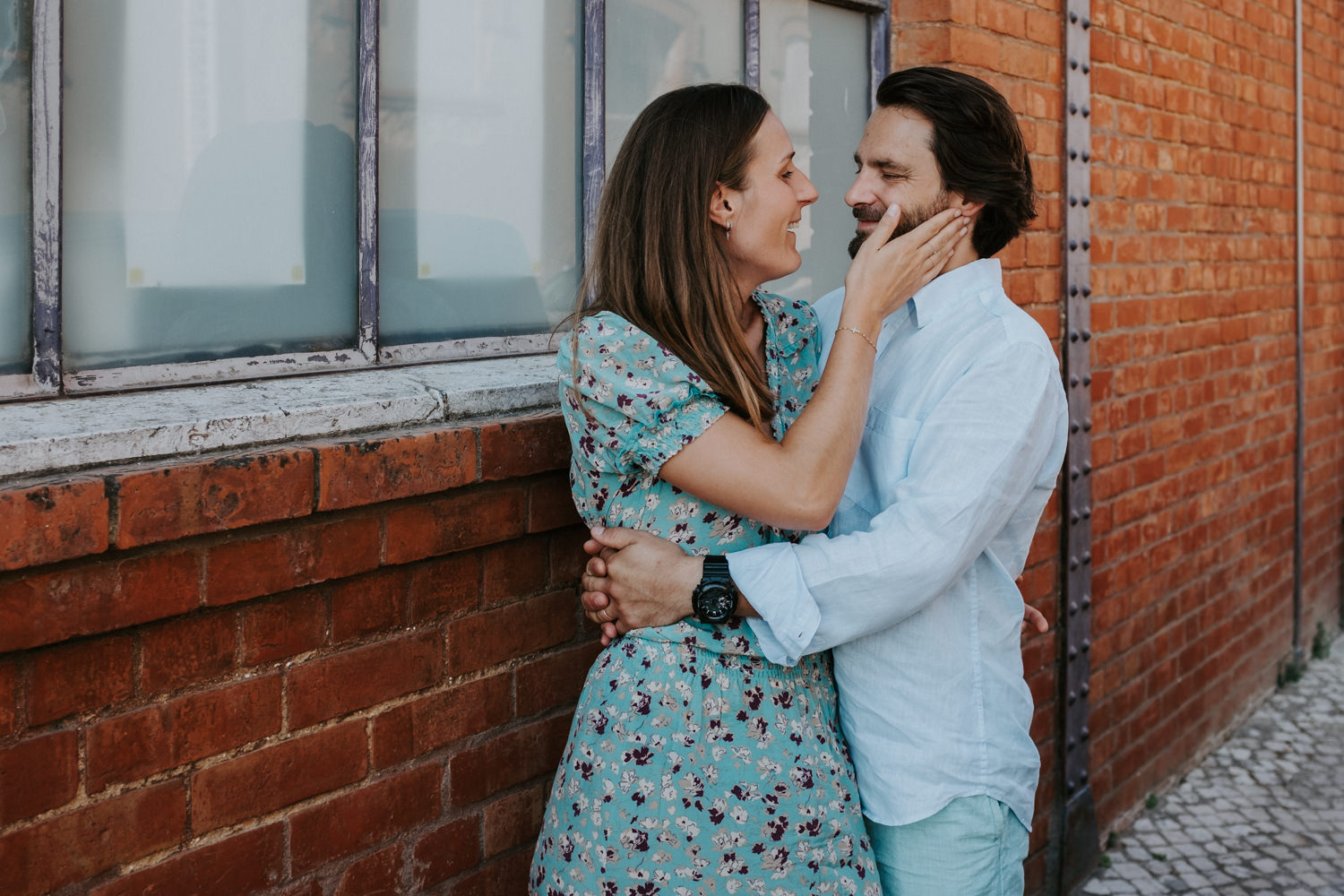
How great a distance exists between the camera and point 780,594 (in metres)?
1.82

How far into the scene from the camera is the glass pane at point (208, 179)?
5.81ft

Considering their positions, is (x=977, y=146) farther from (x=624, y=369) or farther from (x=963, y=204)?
(x=624, y=369)

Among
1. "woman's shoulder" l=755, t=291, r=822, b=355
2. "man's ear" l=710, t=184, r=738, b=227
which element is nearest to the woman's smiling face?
"man's ear" l=710, t=184, r=738, b=227

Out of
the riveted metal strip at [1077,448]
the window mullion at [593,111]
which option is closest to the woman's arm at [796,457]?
the window mullion at [593,111]

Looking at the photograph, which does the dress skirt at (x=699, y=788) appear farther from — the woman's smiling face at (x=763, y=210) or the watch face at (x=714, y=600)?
the woman's smiling face at (x=763, y=210)

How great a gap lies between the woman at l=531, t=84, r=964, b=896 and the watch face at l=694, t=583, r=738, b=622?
4 centimetres

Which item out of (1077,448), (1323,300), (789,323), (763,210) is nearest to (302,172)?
(763,210)

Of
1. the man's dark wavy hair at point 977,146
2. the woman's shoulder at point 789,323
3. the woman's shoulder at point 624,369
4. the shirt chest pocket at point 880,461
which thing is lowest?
the shirt chest pocket at point 880,461

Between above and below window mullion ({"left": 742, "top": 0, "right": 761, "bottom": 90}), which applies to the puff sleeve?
below

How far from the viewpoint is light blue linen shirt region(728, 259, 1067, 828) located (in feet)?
6.10

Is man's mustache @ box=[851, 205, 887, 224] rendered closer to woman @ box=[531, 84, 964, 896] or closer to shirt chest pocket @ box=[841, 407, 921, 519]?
woman @ box=[531, 84, 964, 896]

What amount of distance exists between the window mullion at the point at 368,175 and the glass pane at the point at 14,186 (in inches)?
21.6

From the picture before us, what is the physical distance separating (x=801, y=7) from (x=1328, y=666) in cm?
457

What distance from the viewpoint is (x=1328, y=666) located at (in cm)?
600
